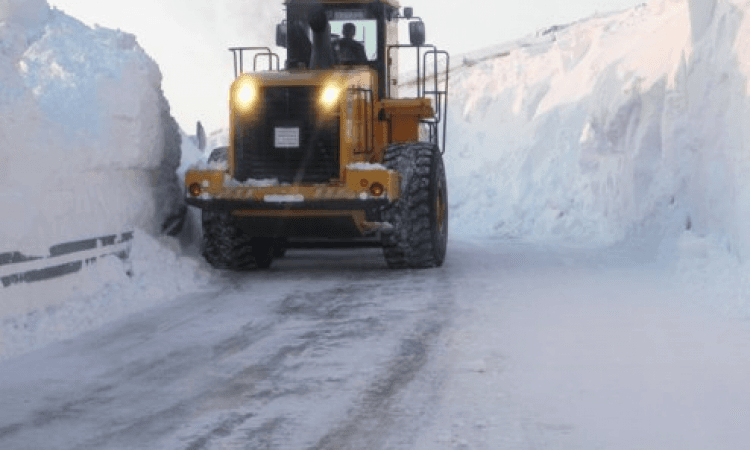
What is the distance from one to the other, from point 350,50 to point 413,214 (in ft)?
7.88

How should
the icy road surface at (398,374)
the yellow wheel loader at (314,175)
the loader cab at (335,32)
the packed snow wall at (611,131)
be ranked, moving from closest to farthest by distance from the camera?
the icy road surface at (398,374) → the yellow wheel loader at (314,175) → the packed snow wall at (611,131) → the loader cab at (335,32)

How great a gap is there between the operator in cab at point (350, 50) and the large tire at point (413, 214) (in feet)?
4.40

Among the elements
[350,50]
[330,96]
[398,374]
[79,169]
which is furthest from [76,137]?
[398,374]

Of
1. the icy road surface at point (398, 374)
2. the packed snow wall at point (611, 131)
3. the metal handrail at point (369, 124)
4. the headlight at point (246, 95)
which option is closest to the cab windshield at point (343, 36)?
the metal handrail at point (369, 124)

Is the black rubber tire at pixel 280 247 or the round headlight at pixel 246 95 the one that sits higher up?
the round headlight at pixel 246 95

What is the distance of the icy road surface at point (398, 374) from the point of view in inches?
227

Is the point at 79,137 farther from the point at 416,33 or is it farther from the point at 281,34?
the point at 416,33

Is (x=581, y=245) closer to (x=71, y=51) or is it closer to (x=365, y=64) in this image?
(x=365, y=64)

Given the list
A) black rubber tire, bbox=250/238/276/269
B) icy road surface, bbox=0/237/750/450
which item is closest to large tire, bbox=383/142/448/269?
black rubber tire, bbox=250/238/276/269

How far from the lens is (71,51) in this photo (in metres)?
12.3

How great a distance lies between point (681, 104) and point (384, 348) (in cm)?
996

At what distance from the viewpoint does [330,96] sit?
43.0 feet

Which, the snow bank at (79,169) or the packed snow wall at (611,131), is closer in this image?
the snow bank at (79,169)

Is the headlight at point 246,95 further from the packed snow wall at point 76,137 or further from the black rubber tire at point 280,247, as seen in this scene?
the black rubber tire at point 280,247
